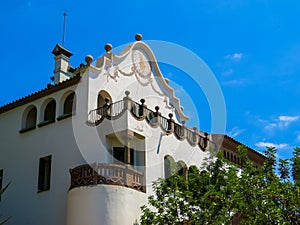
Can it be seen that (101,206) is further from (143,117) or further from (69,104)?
(69,104)

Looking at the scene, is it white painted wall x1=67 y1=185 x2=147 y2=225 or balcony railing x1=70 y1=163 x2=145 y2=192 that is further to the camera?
balcony railing x1=70 y1=163 x2=145 y2=192

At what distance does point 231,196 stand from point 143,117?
6514 millimetres

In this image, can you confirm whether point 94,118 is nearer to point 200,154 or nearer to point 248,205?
point 200,154

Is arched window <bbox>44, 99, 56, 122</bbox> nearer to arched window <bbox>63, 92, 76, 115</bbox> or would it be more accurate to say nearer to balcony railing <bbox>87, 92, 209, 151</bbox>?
arched window <bbox>63, 92, 76, 115</bbox>

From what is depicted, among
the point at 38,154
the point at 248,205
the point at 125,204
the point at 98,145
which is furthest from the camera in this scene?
the point at 38,154

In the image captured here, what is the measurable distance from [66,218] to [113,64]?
7892mm

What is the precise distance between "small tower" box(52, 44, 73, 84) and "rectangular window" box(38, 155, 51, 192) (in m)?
5.79

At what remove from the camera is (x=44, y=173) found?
25.2 metres

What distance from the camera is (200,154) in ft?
93.0

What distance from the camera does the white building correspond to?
22.2 meters

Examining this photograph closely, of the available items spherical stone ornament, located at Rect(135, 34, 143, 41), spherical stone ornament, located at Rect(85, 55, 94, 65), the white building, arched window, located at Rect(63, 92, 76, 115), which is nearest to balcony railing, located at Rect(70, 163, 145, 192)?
the white building

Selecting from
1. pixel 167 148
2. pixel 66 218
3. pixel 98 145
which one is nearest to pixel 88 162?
pixel 98 145

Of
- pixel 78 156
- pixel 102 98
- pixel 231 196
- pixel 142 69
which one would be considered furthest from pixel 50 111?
pixel 231 196

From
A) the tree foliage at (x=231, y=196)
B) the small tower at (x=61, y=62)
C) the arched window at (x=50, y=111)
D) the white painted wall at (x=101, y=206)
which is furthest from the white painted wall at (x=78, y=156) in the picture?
the small tower at (x=61, y=62)
